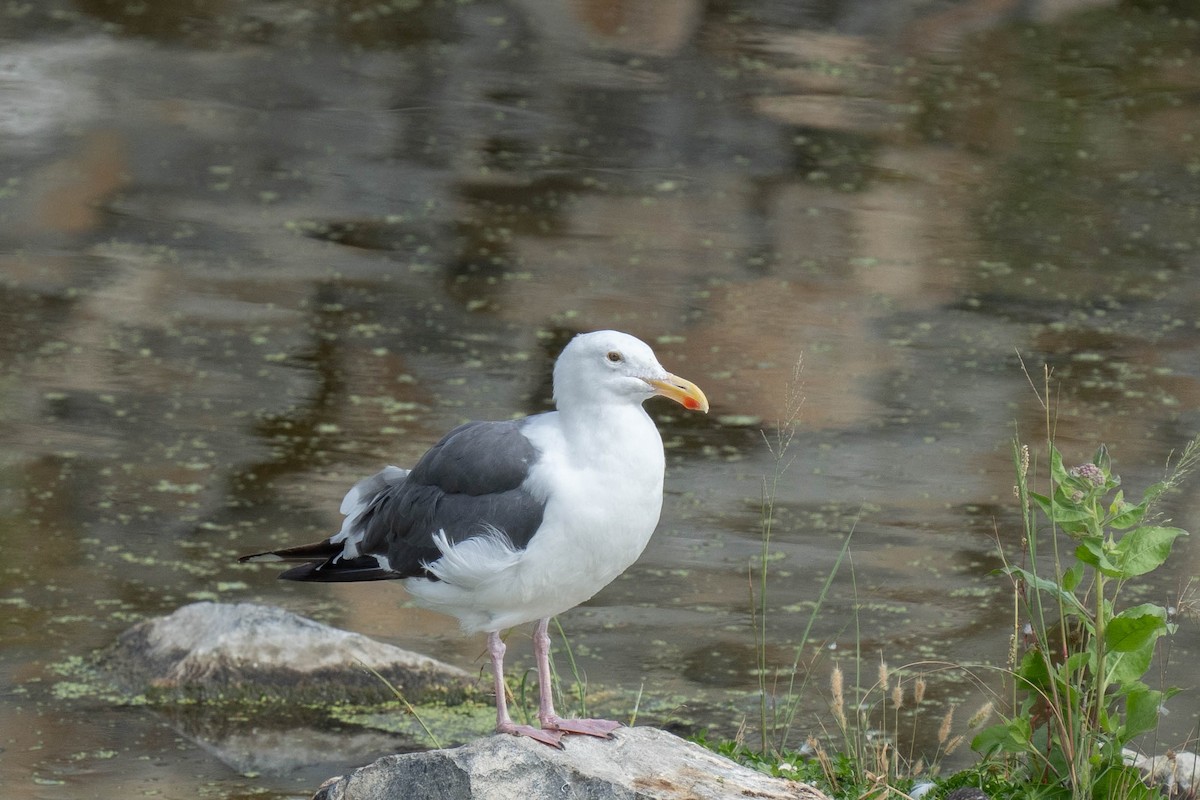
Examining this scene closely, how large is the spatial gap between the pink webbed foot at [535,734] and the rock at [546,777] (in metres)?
0.02

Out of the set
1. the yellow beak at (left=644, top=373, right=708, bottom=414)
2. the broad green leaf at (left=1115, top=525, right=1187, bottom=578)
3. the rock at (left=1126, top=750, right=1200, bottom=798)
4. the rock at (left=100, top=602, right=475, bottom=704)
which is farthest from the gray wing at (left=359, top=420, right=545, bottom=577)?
the rock at (left=1126, top=750, right=1200, bottom=798)

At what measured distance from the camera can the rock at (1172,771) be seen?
446 centimetres

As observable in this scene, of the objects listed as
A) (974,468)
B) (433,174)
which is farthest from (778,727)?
(433,174)

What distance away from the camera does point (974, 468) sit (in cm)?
751

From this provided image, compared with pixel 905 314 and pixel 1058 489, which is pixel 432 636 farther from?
pixel 905 314

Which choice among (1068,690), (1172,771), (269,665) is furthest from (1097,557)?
(269,665)

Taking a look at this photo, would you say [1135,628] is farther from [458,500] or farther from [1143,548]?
[458,500]

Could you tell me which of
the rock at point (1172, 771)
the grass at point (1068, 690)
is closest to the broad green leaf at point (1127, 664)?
the grass at point (1068, 690)

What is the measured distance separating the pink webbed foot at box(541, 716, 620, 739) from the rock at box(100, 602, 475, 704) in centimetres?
155

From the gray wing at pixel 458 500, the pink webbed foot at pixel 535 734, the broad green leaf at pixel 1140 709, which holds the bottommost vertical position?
the pink webbed foot at pixel 535 734

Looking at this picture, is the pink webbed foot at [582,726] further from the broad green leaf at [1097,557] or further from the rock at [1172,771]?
the rock at [1172,771]

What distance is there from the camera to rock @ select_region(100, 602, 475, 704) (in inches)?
222

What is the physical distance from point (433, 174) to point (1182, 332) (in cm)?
444

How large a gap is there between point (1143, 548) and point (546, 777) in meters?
1.40
